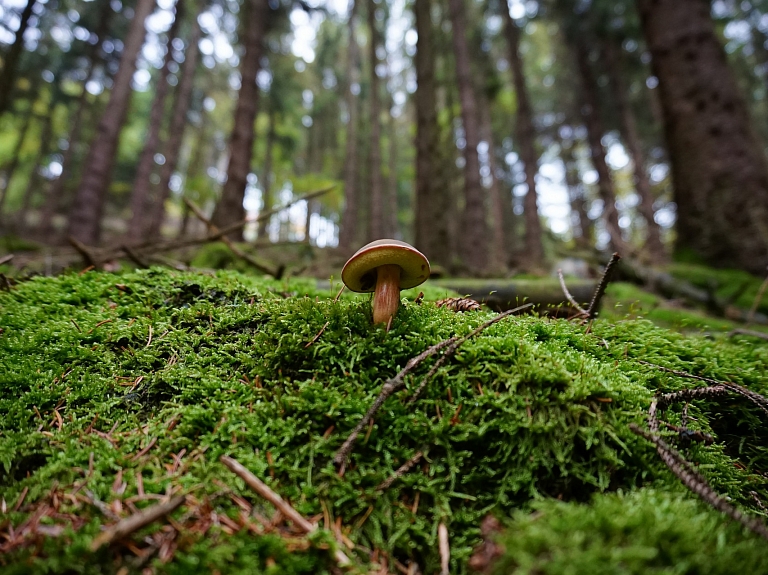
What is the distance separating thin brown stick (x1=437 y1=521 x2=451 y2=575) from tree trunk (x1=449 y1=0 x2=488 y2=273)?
7.22 meters

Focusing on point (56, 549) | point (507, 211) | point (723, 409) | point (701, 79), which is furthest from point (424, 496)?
point (507, 211)

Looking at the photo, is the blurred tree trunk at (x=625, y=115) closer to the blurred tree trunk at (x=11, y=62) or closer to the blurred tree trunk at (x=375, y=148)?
the blurred tree trunk at (x=375, y=148)

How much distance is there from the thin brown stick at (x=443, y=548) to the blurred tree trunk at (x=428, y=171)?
19.8 feet

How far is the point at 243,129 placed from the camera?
729cm

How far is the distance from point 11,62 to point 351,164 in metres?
9.54

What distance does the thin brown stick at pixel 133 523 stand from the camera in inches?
42.7

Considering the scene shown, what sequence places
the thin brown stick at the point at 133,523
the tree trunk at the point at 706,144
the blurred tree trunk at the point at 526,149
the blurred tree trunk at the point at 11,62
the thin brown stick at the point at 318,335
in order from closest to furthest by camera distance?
the thin brown stick at the point at 133,523 → the thin brown stick at the point at 318,335 → the tree trunk at the point at 706,144 → the blurred tree trunk at the point at 11,62 → the blurred tree trunk at the point at 526,149

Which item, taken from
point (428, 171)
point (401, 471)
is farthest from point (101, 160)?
point (401, 471)

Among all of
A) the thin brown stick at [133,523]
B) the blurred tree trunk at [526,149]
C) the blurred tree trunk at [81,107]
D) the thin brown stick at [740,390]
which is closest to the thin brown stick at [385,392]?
the thin brown stick at [133,523]

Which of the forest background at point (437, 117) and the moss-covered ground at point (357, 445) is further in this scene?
the forest background at point (437, 117)

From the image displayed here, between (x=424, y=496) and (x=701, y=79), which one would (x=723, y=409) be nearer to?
(x=424, y=496)

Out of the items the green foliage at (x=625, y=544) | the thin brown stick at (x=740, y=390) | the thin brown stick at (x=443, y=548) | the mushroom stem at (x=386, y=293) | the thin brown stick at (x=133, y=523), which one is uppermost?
the mushroom stem at (x=386, y=293)

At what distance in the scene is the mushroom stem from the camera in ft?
6.31

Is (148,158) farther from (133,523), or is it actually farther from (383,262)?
(133,523)
